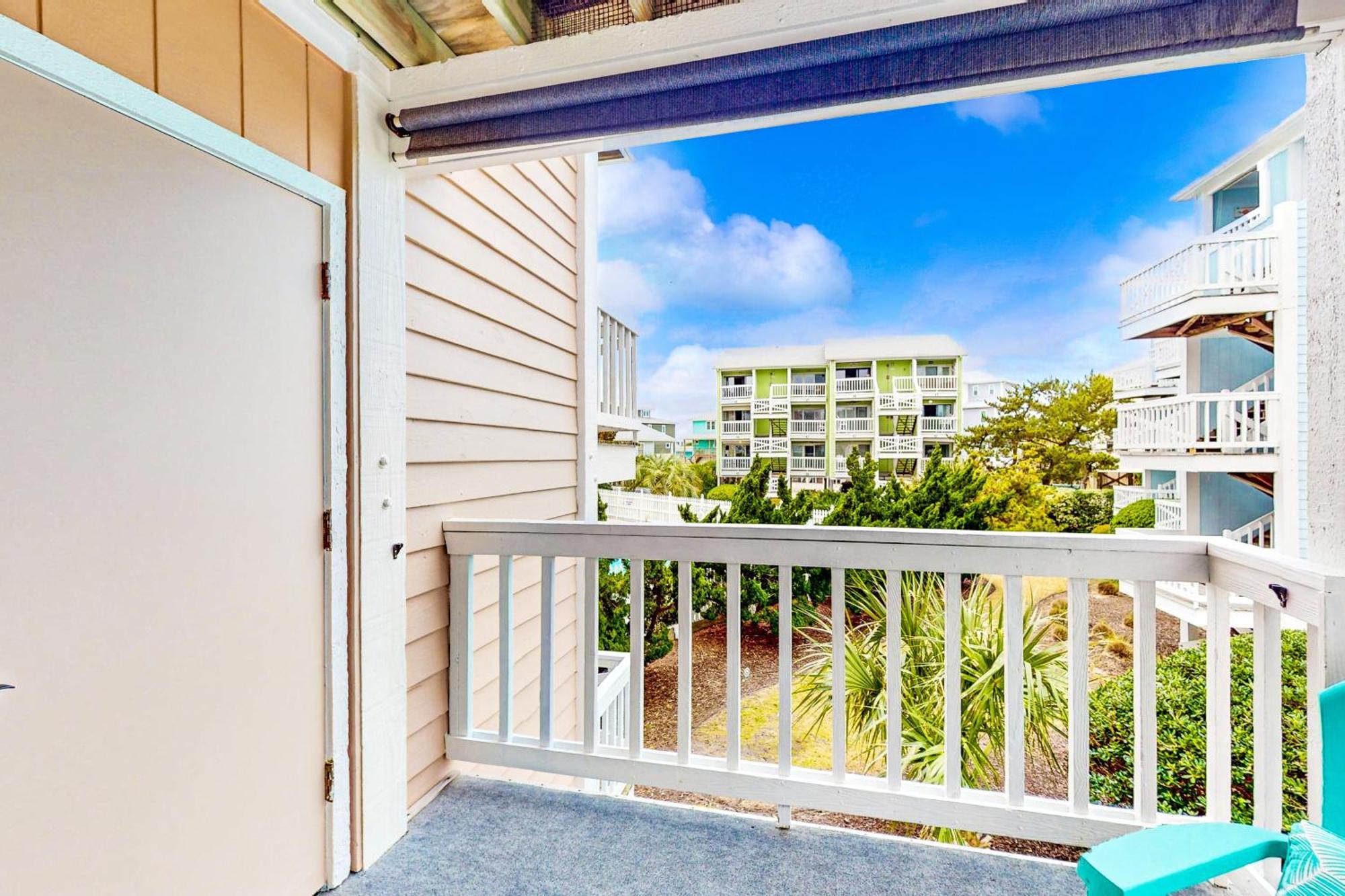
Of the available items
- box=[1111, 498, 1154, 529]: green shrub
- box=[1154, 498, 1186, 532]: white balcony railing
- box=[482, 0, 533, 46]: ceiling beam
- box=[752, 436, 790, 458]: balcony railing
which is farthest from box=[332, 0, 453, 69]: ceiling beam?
box=[752, 436, 790, 458]: balcony railing

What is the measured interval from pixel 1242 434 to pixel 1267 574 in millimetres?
1924

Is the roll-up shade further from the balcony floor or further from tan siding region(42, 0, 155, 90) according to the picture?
the balcony floor

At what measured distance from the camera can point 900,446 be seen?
21.0 feet

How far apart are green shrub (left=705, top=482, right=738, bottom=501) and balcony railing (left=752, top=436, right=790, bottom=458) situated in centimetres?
70

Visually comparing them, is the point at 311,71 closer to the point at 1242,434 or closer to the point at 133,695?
the point at 133,695

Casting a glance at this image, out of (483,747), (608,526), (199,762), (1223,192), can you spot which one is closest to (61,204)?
(199,762)

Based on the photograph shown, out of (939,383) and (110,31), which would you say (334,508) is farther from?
(939,383)

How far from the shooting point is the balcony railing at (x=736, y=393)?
7.16 m

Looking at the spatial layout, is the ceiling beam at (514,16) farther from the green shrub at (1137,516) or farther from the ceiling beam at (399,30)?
the green shrub at (1137,516)

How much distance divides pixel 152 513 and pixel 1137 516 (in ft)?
16.9

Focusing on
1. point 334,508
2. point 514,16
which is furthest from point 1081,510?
point 334,508

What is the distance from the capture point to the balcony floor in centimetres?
162

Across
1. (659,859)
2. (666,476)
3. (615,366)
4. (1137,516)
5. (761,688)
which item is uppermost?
(615,366)

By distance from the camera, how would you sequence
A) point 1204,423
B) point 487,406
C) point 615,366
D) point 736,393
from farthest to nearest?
point 736,393, point 615,366, point 1204,423, point 487,406
